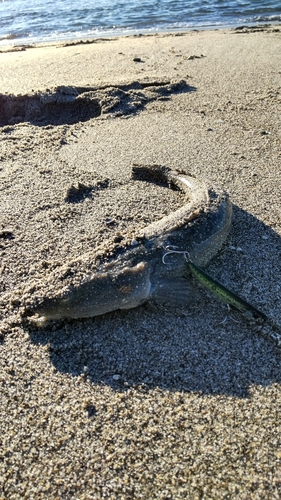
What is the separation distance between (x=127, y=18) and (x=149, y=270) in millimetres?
11254

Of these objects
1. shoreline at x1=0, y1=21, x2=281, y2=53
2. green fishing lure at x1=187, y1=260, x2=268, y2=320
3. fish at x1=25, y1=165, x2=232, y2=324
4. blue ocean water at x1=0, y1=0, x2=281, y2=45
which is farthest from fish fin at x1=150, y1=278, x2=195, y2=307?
blue ocean water at x1=0, y1=0, x2=281, y2=45

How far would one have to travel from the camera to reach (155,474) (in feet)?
7.06

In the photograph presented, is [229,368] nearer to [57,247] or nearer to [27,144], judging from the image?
[57,247]

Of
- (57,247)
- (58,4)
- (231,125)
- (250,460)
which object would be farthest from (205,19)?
(250,460)

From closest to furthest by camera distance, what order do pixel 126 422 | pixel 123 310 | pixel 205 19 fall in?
pixel 126 422 < pixel 123 310 < pixel 205 19

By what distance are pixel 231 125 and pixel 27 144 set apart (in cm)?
256

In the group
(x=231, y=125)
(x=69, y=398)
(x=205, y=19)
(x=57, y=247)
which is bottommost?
(x=69, y=398)

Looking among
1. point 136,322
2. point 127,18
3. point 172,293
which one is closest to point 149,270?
point 172,293

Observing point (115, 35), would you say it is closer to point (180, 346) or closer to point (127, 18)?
point (127, 18)

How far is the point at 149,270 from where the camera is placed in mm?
3062

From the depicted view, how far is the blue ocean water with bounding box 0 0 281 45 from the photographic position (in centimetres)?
1108

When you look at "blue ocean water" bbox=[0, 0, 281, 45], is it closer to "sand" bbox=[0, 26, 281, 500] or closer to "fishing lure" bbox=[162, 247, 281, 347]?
"sand" bbox=[0, 26, 281, 500]

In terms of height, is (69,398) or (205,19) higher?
(205,19)

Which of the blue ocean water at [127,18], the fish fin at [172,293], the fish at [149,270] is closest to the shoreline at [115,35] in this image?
the blue ocean water at [127,18]
